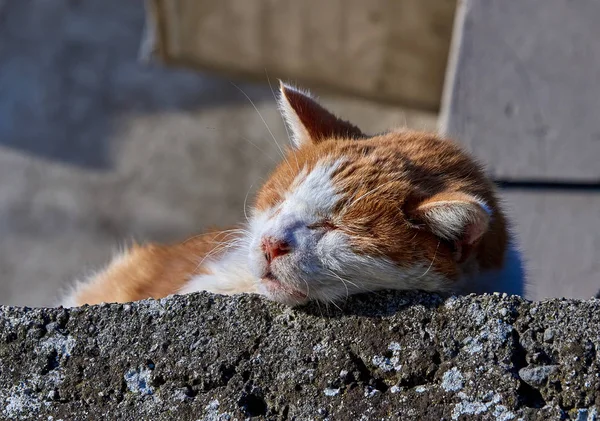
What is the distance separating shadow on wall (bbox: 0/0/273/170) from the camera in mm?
7312

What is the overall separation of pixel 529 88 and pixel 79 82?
4493 mm

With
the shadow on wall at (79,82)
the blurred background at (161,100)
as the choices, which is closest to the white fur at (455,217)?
the blurred background at (161,100)

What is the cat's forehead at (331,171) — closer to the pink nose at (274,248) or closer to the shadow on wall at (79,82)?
the pink nose at (274,248)

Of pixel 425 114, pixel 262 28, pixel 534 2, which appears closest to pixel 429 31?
pixel 425 114

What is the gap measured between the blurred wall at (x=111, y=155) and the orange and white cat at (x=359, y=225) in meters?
4.18

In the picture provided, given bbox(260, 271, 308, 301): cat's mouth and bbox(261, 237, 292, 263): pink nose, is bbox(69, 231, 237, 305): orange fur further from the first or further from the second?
bbox(260, 271, 308, 301): cat's mouth

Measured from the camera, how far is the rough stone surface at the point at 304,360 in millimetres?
1703

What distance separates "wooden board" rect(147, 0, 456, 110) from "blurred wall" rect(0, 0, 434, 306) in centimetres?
35

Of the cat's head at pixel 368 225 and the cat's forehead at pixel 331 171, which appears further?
the cat's forehead at pixel 331 171

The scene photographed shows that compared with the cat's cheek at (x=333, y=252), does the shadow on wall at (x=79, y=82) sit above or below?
above

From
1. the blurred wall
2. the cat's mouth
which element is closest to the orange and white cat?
the cat's mouth

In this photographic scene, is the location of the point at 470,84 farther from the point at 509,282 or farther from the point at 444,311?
the point at 444,311

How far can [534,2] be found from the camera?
14.4ft

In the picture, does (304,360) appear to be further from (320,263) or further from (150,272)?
(150,272)
